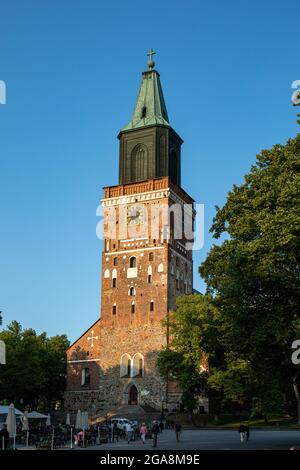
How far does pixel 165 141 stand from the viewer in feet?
210

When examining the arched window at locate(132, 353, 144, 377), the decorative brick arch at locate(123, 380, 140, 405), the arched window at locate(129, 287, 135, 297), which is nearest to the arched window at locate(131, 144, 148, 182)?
the arched window at locate(129, 287, 135, 297)

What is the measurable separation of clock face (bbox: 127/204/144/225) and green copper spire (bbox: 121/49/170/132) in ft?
28.9

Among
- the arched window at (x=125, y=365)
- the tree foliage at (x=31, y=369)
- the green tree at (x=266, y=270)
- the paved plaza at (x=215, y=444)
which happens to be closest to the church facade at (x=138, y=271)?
the arched window at (x=125, y=365)

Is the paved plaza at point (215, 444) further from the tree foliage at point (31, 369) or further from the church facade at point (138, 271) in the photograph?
A: the tree foliage at point (31, 369)

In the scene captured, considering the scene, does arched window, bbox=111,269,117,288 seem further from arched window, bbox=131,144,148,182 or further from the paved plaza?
the paved plaza

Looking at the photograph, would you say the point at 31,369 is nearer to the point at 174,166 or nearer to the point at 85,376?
the point at 85,376

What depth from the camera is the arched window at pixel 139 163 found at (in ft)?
212

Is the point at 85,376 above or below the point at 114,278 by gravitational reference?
below

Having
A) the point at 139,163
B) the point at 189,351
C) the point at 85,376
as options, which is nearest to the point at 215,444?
the point at 189,351

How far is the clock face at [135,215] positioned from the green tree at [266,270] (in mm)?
35278

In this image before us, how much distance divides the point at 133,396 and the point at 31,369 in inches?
430

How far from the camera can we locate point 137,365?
60250mm

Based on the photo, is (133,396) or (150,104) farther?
(150,104)
